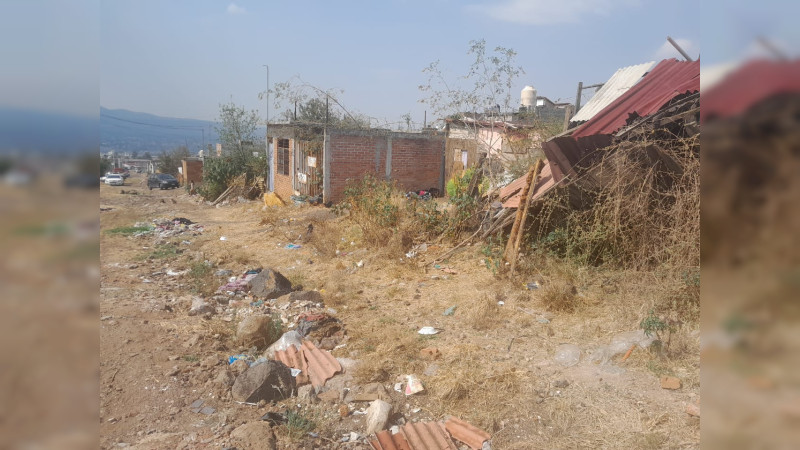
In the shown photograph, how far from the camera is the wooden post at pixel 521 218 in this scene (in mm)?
6301

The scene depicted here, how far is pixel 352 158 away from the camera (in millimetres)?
13469

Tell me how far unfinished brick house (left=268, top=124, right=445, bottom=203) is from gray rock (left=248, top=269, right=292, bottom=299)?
265 inches

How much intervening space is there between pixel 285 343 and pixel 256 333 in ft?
1.15

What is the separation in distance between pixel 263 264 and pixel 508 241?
162 inches

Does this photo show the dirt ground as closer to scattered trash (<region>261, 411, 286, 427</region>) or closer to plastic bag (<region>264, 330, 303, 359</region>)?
scattered trash (<region>261, 411, 286, 427</region>)

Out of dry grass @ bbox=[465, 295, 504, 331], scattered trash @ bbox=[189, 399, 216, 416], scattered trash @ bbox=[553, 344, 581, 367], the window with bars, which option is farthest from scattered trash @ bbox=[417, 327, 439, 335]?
the window with bars

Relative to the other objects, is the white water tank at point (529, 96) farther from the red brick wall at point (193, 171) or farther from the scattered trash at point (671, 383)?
the red brick wall at point (193, 171)

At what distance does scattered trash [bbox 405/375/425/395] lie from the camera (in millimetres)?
3979

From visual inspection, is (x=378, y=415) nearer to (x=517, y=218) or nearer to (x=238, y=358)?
(x=238, y=358)
